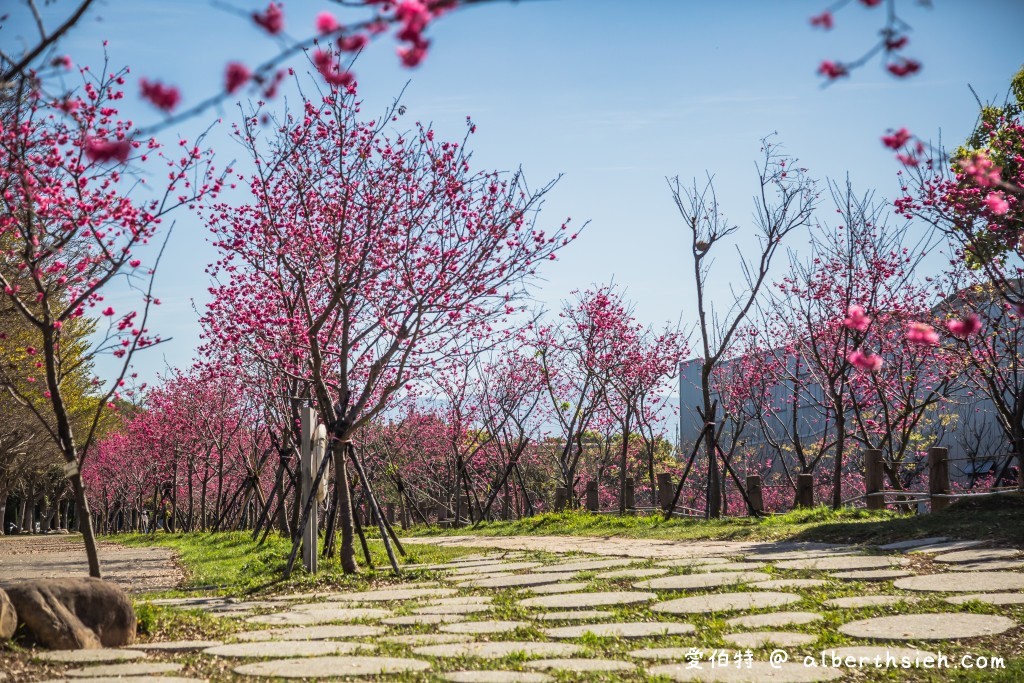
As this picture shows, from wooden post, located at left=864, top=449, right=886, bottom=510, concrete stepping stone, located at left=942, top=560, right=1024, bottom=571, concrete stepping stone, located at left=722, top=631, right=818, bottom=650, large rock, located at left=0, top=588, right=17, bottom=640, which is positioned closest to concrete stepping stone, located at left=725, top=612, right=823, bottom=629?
concrete stepping stone, located at left=722, top=631, right=818, bottom=650

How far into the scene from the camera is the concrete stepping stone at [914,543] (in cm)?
739

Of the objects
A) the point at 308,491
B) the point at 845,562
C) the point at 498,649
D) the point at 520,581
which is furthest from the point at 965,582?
the point at 308,491

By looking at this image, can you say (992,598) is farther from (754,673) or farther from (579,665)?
(579,665)

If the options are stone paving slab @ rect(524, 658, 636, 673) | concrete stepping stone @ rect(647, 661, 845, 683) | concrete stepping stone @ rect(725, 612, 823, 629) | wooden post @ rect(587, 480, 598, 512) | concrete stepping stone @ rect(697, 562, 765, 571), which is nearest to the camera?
concrete stepping stone @ rect(647, 661, 845, 683)

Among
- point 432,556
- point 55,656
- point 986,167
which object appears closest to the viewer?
point 986,167

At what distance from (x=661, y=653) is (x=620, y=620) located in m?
0.94

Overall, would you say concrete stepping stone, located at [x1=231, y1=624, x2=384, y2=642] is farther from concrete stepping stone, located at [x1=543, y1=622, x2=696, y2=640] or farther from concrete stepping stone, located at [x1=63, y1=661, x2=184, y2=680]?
concrete stepping stone, located at [x1=543, y1=622, x2=696, y2=640]

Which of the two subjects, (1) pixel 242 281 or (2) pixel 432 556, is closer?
(2) pixel 432 556

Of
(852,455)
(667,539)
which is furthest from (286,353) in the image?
(852,455)

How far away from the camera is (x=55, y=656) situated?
443 centimetres

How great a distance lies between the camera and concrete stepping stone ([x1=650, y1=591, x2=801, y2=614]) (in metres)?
5.32

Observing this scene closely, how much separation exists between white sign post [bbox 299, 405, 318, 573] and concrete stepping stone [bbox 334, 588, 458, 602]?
5.18ft

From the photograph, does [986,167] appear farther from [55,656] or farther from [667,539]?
[667,539]

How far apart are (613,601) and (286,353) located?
728 cm
